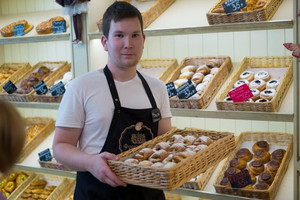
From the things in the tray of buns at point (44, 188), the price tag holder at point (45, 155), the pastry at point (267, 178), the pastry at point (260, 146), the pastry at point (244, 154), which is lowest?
the tray of buns at point (44, 188)

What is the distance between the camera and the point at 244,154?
2.71 m

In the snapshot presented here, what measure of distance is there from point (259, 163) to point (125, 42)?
4.46 feet

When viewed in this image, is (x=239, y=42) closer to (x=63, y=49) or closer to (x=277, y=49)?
(x=277, y=49)

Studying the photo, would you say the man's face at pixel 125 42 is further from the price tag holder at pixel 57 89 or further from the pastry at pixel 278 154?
the price tag holder at pixel 57 89

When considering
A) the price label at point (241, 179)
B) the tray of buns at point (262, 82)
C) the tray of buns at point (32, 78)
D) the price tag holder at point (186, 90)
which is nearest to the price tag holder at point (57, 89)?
the tray of buns at point (32, 78)

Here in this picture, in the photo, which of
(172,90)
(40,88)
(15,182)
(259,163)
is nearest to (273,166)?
(259,163)

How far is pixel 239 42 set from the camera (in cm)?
305

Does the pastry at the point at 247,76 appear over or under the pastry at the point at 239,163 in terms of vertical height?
over

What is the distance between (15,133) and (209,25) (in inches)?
73.7

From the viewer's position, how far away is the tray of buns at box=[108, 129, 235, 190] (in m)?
1.41

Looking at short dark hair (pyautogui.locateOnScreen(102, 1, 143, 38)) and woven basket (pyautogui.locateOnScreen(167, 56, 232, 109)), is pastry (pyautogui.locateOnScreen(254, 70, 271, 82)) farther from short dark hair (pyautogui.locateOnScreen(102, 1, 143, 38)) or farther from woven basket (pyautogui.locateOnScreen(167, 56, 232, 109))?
short dark hair (pyautogui.locateOnScreen(102, 1, 143, 38))

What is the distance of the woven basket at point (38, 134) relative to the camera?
3.47 meters

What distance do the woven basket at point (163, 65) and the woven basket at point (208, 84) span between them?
8 cm

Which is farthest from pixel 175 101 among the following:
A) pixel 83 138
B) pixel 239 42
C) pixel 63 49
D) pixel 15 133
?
pixel 15 133
